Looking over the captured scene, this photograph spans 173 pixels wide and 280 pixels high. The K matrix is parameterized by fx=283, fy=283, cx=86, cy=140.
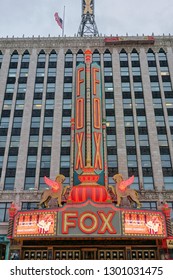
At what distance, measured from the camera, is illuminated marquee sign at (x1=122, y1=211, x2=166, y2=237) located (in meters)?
32.0

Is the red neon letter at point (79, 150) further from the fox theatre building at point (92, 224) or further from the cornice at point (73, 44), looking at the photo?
the cornice at point (73, 44)

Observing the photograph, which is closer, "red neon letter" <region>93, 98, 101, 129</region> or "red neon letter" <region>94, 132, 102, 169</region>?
"red neon letter" <region>94, 132, 102, 169</region>

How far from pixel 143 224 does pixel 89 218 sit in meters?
6.46

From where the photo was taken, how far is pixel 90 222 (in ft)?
104

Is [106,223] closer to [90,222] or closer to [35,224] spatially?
[90,222]

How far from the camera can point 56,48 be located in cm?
5731

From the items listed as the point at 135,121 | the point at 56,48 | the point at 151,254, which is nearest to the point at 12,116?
the point at 56,48

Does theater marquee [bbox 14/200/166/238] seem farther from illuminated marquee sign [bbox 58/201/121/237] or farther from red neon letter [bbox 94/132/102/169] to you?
red neon letter [bbox 94/132/102/169]

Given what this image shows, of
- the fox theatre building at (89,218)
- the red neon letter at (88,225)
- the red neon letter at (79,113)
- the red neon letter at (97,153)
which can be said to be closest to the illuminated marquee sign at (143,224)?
the fox theatre building at (89,218)

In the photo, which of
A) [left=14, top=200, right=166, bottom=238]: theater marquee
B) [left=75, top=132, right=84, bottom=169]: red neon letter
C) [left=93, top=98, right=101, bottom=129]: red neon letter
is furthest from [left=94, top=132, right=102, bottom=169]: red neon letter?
[left=14, top=200, right=166, bottom=238]: theater marquee

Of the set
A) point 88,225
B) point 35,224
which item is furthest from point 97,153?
point 35,224

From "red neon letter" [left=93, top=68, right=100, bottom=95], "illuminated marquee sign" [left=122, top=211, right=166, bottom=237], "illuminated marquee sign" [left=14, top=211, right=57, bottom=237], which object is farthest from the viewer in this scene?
"red neon letter" [left=93, top=68, right=100, bottom=95]

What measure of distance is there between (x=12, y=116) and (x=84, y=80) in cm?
1541
